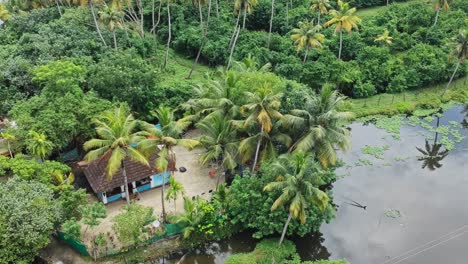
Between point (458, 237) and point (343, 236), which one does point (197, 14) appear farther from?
point (458, 237)

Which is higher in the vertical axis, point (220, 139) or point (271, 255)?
point (220, 139)

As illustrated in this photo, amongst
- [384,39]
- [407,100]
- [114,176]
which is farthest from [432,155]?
[114,176]

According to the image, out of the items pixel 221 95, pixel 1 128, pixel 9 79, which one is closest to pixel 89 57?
pixel 9 79

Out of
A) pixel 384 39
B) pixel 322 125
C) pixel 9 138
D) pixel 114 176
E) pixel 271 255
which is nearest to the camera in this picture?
pixel 271 255

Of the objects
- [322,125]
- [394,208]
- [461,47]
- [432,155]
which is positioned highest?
[461,47]

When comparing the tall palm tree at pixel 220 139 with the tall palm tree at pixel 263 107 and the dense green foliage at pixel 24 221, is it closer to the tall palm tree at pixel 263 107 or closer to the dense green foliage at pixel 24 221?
the tall palm tree at pixel 263 107

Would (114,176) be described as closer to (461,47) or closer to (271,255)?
(271,255)

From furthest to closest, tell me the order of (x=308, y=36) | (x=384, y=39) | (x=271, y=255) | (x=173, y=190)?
(x=384, y=39), (x=308, y=36), (x=173, y=190), (x=271, y=255)
